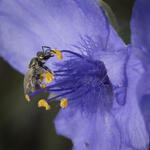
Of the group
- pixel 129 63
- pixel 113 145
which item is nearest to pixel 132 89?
pixel 129 63

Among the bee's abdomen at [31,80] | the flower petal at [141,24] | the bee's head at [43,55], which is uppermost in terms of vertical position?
the flower petal at [141,24]

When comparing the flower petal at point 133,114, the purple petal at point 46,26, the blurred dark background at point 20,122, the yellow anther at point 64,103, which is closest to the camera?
the flower petal at point 133,114

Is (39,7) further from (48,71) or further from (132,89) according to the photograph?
(132,89)

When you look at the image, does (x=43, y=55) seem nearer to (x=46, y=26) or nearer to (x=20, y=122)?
(x=46, y=26)

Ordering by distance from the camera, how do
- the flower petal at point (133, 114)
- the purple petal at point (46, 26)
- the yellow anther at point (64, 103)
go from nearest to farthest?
the flower petal at point (133, 114)
the purple petal at point (46, 26)
the yellow anther at point (64, 103)

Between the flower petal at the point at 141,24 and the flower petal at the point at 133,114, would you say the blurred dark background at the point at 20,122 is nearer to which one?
the flower petal at the point at 133,114

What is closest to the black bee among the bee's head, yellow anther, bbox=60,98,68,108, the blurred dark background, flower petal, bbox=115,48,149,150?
the bee's head

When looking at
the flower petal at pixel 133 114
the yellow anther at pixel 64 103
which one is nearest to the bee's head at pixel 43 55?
the yellow anther at pixel 64 103
